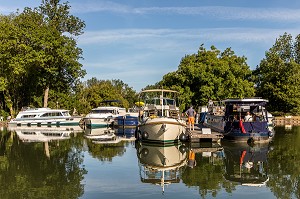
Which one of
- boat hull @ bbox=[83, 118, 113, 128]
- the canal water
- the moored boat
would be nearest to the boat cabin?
the moored boat

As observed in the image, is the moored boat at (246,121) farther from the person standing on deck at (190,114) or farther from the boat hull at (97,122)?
the boat hull at (97,122)

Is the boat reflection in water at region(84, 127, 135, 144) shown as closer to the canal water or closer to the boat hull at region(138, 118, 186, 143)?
the canal water

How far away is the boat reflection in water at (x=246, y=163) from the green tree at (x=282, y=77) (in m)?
36.6

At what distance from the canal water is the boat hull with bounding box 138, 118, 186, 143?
609mm

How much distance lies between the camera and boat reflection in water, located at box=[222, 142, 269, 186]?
15.4 metres

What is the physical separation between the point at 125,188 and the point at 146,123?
11.5 metres

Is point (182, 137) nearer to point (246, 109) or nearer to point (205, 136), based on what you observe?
point (205, 136)

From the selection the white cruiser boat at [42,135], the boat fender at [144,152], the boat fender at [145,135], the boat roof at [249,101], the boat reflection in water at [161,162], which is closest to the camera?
the boat reflection in water at [161,162]

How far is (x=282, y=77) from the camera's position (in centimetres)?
6206

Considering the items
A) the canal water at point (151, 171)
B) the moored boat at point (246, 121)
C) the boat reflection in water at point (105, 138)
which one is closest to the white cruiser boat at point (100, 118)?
the boat reflection in water at point (105, 138)

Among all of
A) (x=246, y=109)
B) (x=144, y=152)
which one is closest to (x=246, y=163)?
(x=144, y=152)

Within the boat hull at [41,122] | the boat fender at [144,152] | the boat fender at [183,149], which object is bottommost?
the boat fender at [144,152]

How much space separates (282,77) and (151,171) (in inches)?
1987

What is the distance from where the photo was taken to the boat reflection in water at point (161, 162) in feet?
50.1
